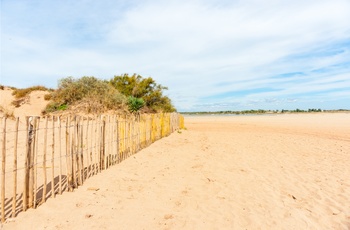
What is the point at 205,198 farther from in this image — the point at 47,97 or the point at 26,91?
the point at 26,91

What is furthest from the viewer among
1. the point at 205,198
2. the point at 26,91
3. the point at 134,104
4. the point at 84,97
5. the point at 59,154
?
the point at 134,104

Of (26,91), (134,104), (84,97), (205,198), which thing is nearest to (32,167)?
(205,198)

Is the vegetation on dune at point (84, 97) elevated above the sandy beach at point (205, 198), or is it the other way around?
the vegetation on dune at point (84, 97)

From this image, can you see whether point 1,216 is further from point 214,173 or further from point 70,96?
point 70,96

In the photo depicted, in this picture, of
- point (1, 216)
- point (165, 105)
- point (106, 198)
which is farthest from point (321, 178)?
point (165, 105)

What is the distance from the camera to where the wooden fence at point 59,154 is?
12.0 ft

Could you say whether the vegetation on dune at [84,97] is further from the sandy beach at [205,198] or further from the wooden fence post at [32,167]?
the wooden fence post at [32,167]

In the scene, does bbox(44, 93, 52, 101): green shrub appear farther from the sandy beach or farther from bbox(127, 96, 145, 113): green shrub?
the sandy beach

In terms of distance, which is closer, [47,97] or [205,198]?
[205,198]

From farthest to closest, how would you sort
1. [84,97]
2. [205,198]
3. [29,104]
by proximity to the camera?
[29,104]
[84,97]
[205,198]

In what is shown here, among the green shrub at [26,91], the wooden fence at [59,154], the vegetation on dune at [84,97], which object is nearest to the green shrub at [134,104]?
the vegetation on dune at [84,97]

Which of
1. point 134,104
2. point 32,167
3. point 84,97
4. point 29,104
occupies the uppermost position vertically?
point 84,97

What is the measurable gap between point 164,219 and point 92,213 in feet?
3.43

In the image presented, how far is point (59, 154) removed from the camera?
6891 millimetres
